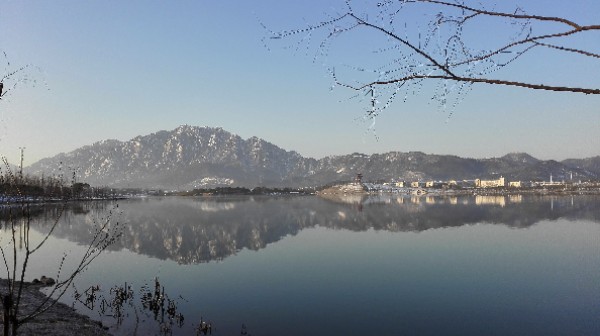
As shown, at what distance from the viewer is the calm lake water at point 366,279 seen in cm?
2222

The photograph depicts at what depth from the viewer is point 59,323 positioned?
18859 millimetres

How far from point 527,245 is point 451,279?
23796 millimetres

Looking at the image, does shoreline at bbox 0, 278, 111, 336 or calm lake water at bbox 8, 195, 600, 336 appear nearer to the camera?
shoreline at bbox 0, 278, 111, 336

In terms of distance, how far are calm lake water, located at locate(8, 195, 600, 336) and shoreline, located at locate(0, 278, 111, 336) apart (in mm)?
1164

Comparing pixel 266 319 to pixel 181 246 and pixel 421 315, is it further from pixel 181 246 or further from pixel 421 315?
pixel 181 246

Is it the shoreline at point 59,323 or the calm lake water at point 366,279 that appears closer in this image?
the shoreline at point 59,323

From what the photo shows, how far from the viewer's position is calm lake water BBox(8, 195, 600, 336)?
22219 millimetres

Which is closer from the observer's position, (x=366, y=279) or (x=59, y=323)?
(x=59, y=323)

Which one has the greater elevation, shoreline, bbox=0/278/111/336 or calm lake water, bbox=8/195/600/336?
shoreline, bbox=0/278/111/336

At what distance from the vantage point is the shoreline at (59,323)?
16.9 m

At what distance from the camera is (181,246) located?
5506 cm

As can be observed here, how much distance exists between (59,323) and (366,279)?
21807mm

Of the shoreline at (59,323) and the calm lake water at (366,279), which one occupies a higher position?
the shoreline at (59,323)

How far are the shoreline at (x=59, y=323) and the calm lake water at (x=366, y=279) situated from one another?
1164 millimetres
